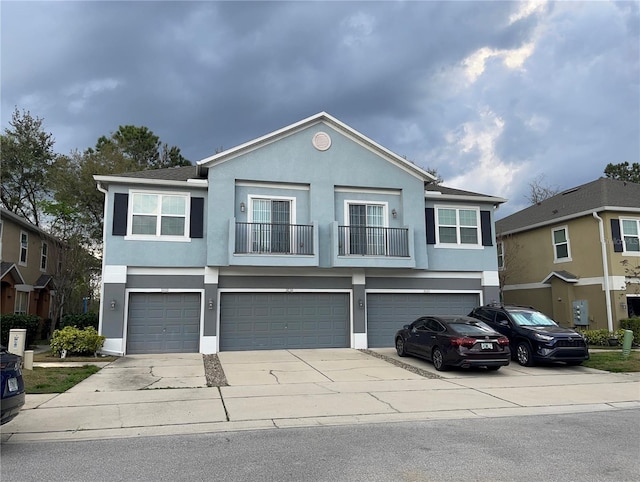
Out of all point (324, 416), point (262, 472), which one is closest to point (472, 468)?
point (262, 472)

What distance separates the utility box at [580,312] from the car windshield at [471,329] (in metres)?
10.3

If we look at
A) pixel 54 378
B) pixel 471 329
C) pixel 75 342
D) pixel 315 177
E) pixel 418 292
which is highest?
pixel 315 177

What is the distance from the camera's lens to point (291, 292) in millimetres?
17562

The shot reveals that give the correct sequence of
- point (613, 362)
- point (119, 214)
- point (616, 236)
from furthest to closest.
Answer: point (616, 236)
point (119, 214)
point (613, 362)

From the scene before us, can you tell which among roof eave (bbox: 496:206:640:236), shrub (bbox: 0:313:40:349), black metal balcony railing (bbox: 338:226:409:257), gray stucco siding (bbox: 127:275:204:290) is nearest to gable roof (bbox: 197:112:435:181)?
black metal balcony railing (bbox: 338:226:409:257)

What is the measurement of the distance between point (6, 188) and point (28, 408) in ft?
85.0

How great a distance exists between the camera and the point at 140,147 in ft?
102

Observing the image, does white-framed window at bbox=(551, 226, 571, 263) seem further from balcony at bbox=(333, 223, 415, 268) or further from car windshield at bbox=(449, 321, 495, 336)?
car windshield at bbox=(449, 321, 495, 336)

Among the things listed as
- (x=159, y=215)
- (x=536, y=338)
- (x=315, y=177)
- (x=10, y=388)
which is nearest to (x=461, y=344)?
(x=536, y=338)

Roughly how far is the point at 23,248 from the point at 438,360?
19598 millimetres

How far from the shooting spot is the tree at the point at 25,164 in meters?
29.1

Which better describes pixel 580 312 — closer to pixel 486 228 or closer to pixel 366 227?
pixel 486 228

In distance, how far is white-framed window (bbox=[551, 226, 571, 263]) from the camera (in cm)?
2234

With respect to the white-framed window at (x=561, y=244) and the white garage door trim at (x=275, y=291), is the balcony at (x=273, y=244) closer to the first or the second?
the white garage door trim at (x=275, y=291)
